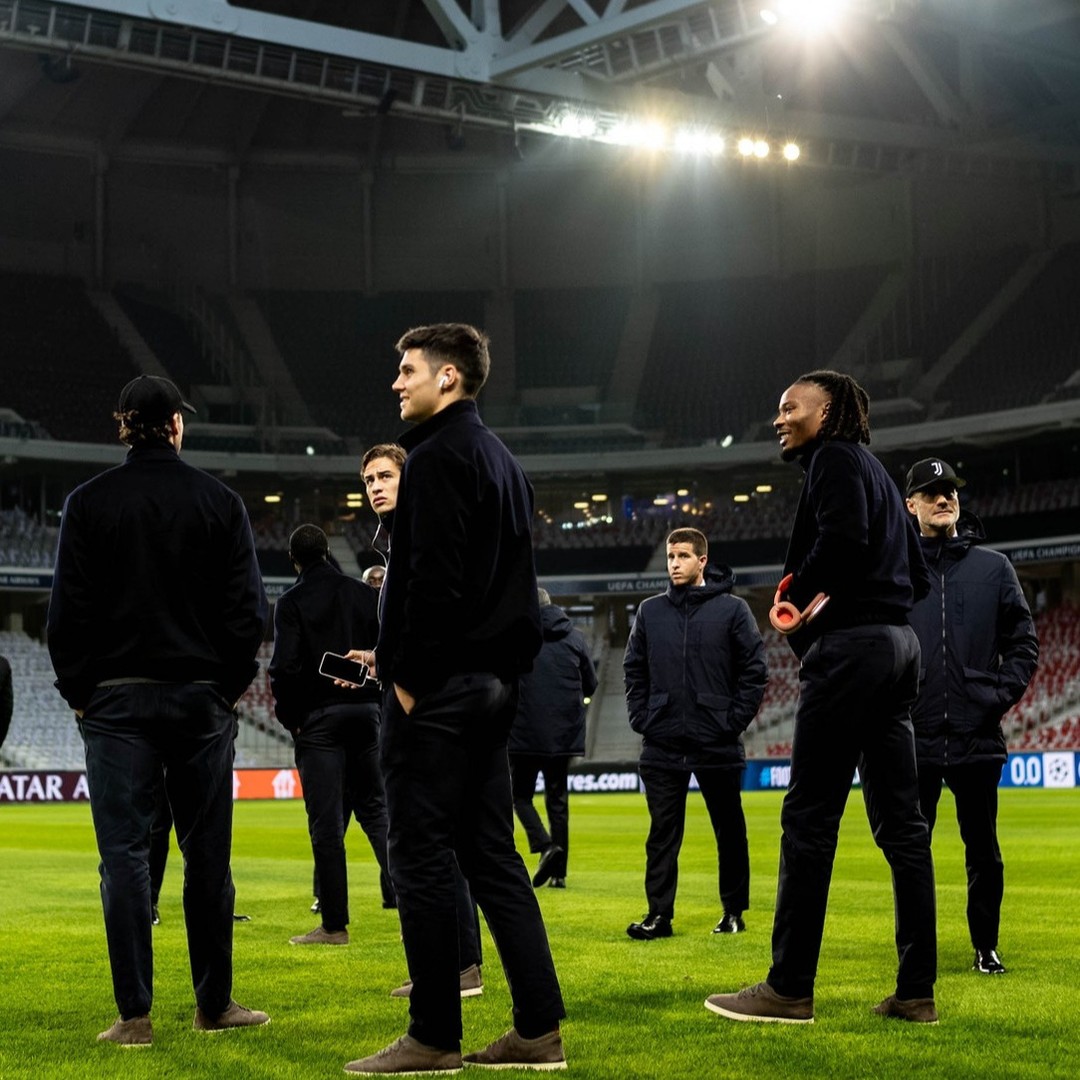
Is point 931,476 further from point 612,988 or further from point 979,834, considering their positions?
point 612,988

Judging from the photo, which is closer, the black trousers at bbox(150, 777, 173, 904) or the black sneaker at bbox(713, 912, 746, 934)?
the black sneaker at bbox(713, 912, 746, 934)

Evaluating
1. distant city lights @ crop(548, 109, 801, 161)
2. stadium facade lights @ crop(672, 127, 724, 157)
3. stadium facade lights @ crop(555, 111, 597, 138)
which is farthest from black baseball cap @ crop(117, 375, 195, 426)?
stadium facade lights @ crop(672, 127, 724, 157)

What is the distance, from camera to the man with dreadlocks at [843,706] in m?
5.77

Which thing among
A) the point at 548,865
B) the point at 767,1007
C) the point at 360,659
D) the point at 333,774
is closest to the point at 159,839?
the point at 333,774

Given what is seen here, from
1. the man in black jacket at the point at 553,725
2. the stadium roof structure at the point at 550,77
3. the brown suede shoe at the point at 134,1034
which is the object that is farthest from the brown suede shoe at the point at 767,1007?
the stadium roof structure at the point at 550,77

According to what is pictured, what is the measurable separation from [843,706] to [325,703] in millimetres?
3454

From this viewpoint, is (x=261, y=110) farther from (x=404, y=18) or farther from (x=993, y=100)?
(x=993, y=100)

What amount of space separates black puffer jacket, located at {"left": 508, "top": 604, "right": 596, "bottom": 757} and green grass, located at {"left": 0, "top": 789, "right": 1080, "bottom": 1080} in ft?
3.74

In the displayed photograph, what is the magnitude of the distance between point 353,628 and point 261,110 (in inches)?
1745

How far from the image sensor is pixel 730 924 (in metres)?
8.96

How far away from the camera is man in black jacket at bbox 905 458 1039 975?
23.5ft

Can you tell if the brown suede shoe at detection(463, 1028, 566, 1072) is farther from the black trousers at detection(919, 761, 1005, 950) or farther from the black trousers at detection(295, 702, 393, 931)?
the black trousers at detection(295, 702, 393, 931)

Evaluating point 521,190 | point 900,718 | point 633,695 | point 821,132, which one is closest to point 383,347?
point 521,190

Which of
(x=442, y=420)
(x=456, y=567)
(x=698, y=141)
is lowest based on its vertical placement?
(x=456, y=567)
